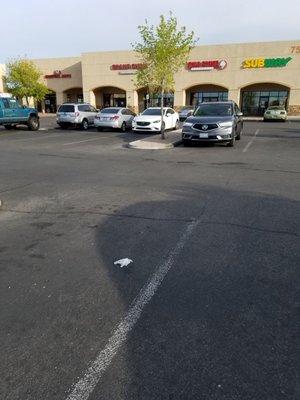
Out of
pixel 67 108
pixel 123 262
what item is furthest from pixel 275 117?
pixel 123 262

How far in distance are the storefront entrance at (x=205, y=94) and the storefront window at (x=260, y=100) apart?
9.03 feet

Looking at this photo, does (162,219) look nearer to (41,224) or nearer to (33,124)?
(41,224)

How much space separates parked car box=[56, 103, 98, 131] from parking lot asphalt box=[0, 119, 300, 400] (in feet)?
60.6

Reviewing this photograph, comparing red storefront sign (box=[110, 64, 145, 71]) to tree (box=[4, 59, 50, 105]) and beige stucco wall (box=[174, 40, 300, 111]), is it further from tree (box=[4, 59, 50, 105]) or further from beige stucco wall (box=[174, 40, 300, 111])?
tree (box=[4, 59, 50, 105])

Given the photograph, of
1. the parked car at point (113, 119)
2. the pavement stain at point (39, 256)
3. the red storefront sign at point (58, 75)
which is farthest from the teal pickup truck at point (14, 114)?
the red storefront sign at point (58, 75)

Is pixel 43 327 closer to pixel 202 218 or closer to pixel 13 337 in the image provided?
pixel 13 337

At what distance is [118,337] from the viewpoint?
294cm

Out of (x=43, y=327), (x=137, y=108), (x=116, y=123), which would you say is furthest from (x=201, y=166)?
(x=137, y=108)

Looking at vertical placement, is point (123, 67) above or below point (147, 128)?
above

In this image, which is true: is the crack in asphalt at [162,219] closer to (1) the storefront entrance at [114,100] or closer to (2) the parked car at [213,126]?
(2) the parked car at [213,126]

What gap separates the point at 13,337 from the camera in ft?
9.73

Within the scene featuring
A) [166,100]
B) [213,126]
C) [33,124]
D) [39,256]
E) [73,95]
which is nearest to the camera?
[39,256]

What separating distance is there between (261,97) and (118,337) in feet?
150

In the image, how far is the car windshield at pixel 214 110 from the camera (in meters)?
15.3
